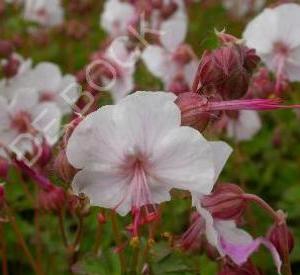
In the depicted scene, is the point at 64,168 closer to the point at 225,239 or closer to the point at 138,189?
the point at 138,189

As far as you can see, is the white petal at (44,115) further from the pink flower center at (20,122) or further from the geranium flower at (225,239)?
the geranium flower at (225,239)

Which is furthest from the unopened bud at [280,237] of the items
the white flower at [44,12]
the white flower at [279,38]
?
the white flower at [44,12]

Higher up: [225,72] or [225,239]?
[225,72]

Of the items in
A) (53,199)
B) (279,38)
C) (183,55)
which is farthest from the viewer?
(183,55)

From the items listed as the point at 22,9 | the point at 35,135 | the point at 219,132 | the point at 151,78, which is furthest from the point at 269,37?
the point at 22,9

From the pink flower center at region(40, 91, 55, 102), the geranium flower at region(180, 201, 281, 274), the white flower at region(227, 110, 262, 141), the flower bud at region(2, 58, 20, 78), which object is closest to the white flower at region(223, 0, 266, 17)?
the white flower at region(227, 110, 262, 141)

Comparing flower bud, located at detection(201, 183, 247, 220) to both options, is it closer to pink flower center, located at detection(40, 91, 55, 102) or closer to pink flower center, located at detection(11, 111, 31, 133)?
pink flower center, located at detection(11, 111, 31, 133)

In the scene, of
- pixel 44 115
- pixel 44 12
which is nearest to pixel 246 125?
pixel 44 115
